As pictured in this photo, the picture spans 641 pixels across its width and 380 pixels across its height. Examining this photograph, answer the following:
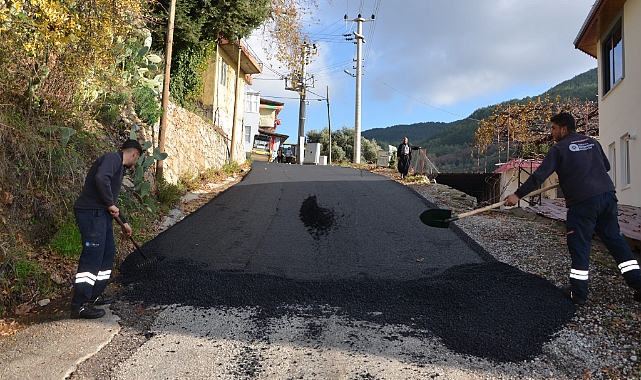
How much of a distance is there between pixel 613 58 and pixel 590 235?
34.7 feet

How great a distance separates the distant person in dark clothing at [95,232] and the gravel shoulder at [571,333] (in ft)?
1.01

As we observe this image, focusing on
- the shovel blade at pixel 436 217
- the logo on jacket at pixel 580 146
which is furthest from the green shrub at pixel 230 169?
the logo on jacket at pixel 580 146

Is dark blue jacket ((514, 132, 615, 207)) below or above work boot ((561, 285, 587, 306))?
above

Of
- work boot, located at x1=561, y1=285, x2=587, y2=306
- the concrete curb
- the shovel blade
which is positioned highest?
the shovel blade

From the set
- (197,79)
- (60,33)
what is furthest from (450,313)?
(197,79)

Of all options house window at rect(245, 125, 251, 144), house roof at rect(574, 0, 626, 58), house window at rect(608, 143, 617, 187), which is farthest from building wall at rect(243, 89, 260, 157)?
house window at rect(608, 143, 617, 187)

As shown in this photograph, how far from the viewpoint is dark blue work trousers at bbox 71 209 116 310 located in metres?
4.77

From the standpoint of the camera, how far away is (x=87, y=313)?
4.70 m

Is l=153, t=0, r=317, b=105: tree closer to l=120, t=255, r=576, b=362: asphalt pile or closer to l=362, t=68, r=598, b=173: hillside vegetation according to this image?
l=120, t=255, r=576, b=362: asphalt pile

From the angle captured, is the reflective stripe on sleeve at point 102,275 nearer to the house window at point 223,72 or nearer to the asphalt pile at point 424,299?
the asphalt pile at point 424,299

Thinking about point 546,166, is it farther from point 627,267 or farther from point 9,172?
point 9,172

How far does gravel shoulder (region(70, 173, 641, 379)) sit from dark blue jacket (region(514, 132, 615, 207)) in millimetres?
1036

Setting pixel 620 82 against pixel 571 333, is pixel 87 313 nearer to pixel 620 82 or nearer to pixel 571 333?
→ pixel 571 333

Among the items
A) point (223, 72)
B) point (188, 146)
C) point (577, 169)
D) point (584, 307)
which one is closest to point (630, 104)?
point (577, 169)
